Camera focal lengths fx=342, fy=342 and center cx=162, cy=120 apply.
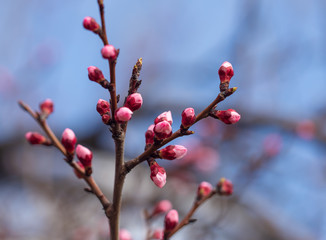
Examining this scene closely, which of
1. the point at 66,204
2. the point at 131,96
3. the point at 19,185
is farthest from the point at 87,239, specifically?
the point at 19,185

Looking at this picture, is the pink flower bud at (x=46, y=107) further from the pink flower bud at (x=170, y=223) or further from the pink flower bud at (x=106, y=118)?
the pink flower bud at (x=170, y=223)

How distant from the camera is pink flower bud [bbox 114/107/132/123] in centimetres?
97

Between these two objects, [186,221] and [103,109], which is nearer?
[103,109]

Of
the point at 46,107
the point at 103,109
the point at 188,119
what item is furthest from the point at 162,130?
the point at 46,107

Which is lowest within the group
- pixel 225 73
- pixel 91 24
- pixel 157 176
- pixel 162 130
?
pixel 157 176

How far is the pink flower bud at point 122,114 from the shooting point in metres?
0.97

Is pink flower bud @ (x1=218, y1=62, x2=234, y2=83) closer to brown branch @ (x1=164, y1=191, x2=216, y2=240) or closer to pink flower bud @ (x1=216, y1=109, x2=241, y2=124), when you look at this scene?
A: pink flower bud @ (x1=216, y1=109, x2=241, y2=124)

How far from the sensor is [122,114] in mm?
981

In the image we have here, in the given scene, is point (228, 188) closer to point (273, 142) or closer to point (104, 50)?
point (104, 50)

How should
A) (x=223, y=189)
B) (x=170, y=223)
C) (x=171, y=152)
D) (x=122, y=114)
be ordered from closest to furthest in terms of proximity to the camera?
(x=122, y=114) → (x=171, y=152) → (x=170, y=223) → (x=223, y=189)

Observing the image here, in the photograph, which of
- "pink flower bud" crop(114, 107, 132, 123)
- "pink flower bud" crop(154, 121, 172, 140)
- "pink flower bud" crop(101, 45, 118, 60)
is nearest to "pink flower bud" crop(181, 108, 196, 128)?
"pink flower bud" crop(154, 121, 172, 140)

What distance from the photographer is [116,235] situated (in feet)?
3.49

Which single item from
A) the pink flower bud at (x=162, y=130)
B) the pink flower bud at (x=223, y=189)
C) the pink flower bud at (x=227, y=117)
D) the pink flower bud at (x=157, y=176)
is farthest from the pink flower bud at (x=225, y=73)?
the pink flower bud at (x=223, y=189)

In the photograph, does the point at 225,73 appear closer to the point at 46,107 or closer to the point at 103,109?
the point at 103,109
